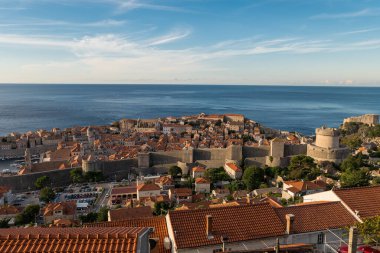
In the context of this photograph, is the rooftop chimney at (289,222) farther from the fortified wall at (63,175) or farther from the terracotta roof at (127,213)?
the fortified wall at (63,175)

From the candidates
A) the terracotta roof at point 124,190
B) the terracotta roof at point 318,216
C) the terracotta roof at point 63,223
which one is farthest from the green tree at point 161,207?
the terracotta roof at point 318,216

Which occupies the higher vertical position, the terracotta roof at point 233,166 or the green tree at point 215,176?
the terracotta roof at point 233,166

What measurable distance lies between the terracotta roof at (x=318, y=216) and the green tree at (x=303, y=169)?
16.4 m

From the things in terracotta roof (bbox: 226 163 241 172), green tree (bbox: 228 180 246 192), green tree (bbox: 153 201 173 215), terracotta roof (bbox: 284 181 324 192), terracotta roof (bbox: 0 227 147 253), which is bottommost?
green tree (bbox: 228 180 246 192)

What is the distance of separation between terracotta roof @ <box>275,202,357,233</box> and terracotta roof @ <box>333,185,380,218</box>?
0.72ft

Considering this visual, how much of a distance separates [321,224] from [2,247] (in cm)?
576

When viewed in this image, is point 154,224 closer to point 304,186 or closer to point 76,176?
point 304,186

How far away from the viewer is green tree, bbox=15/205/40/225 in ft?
57.9

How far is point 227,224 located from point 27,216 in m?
15.3

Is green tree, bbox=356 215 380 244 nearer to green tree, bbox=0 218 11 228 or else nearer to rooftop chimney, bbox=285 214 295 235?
rooftop chimney, bbox=285 214 295 235

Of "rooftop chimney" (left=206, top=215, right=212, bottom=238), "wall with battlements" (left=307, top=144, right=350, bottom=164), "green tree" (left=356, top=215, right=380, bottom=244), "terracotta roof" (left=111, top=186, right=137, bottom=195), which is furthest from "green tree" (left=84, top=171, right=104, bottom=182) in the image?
"green tree" (left=356, top=215, right=380, bottom=244)

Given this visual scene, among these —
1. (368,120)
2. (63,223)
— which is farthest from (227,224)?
(368,120)

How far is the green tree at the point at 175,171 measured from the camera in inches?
1066

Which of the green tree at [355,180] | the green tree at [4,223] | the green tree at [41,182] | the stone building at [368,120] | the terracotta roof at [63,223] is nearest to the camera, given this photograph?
the terracotta roof at [63,223]
